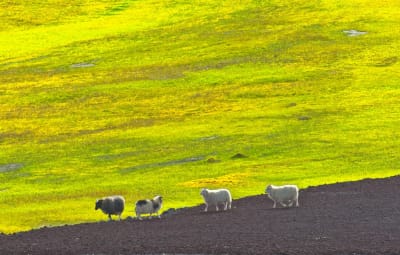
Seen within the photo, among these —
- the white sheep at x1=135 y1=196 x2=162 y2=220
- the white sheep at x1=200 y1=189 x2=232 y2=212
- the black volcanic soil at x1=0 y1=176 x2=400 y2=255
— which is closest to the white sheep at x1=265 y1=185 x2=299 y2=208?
the black volcanic soil at x1=0 y1=176 x2=400 y2=255

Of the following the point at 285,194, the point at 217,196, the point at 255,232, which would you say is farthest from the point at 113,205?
the point at 255,232

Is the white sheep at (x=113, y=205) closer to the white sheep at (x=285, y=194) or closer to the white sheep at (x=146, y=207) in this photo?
the white sheep at (x=146, y=207)

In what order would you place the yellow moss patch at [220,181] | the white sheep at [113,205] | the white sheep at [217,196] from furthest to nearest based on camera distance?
1. the yellow moss patch at [220,181]
2. the white sheep at [113,205]
3. the white sheep at [217,196]

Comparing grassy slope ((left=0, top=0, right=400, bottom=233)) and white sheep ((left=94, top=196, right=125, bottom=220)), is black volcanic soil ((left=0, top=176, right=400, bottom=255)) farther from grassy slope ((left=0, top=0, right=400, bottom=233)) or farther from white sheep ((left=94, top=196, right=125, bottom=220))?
grassy slope ((left=0, top=0, right=400, bottom=233))

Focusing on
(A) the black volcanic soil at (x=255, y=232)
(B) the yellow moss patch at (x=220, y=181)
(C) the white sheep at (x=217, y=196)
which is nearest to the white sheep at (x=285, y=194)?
→ (A) the black volcanic soil at (x=255, y=232)

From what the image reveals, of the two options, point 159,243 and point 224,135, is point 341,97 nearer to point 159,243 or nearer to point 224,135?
point 224,135

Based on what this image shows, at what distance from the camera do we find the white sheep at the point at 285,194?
49719 mm

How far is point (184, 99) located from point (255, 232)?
65.6 m

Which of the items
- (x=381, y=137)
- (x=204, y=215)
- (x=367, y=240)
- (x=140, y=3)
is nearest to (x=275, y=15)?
(x=140, y=3)

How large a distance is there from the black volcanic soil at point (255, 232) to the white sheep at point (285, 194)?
59 centimetres

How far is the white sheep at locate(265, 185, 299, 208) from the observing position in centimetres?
4972

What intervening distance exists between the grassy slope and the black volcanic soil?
6.74 m

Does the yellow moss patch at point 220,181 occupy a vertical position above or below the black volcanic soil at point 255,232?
below

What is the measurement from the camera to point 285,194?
163ft
